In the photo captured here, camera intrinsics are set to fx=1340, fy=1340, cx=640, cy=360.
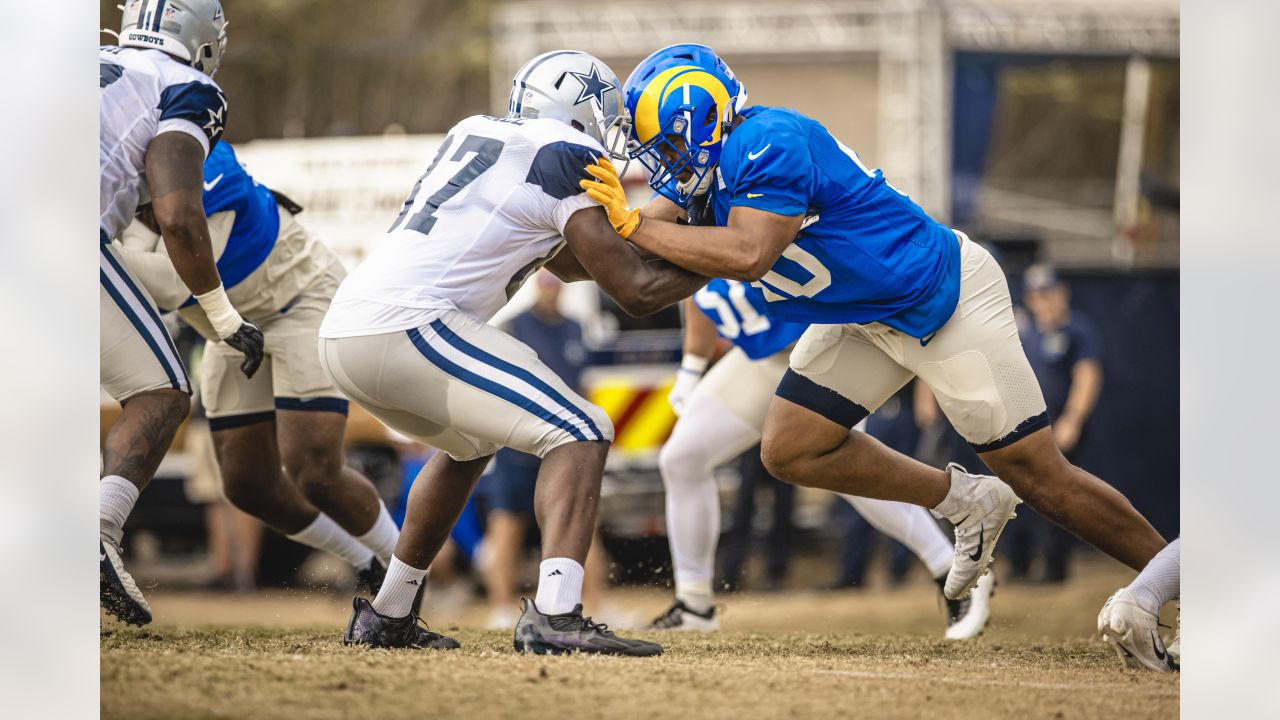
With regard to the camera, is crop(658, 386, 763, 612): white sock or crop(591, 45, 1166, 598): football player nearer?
crop(591, 45, 1166, 598): football player

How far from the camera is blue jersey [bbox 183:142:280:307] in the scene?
16.1ft

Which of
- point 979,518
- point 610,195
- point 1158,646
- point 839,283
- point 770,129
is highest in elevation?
point 770,129

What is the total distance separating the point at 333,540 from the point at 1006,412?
2.72 m

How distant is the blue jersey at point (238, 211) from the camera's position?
4.90 meters

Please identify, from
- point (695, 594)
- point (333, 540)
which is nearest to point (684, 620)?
point (695, 594)

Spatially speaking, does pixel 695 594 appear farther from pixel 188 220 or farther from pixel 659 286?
pixel 188 220

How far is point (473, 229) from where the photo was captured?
3.96 m

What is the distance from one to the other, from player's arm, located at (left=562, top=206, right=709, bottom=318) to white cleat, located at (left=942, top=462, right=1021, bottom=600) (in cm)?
136

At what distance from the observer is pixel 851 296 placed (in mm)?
4258

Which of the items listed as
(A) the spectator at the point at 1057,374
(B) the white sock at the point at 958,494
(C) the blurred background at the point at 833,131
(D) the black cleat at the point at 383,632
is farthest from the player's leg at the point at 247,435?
(A) the spectator at the point at 1057,374

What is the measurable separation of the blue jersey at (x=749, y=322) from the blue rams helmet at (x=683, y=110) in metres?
1.36

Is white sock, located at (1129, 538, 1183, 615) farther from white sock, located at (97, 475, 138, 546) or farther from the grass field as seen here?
white sock, located at (97, 475, 138, 546)

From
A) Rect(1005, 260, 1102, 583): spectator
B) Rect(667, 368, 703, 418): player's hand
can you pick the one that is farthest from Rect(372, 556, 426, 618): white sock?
Rect(1005, 260, 1102, 583): spectator
